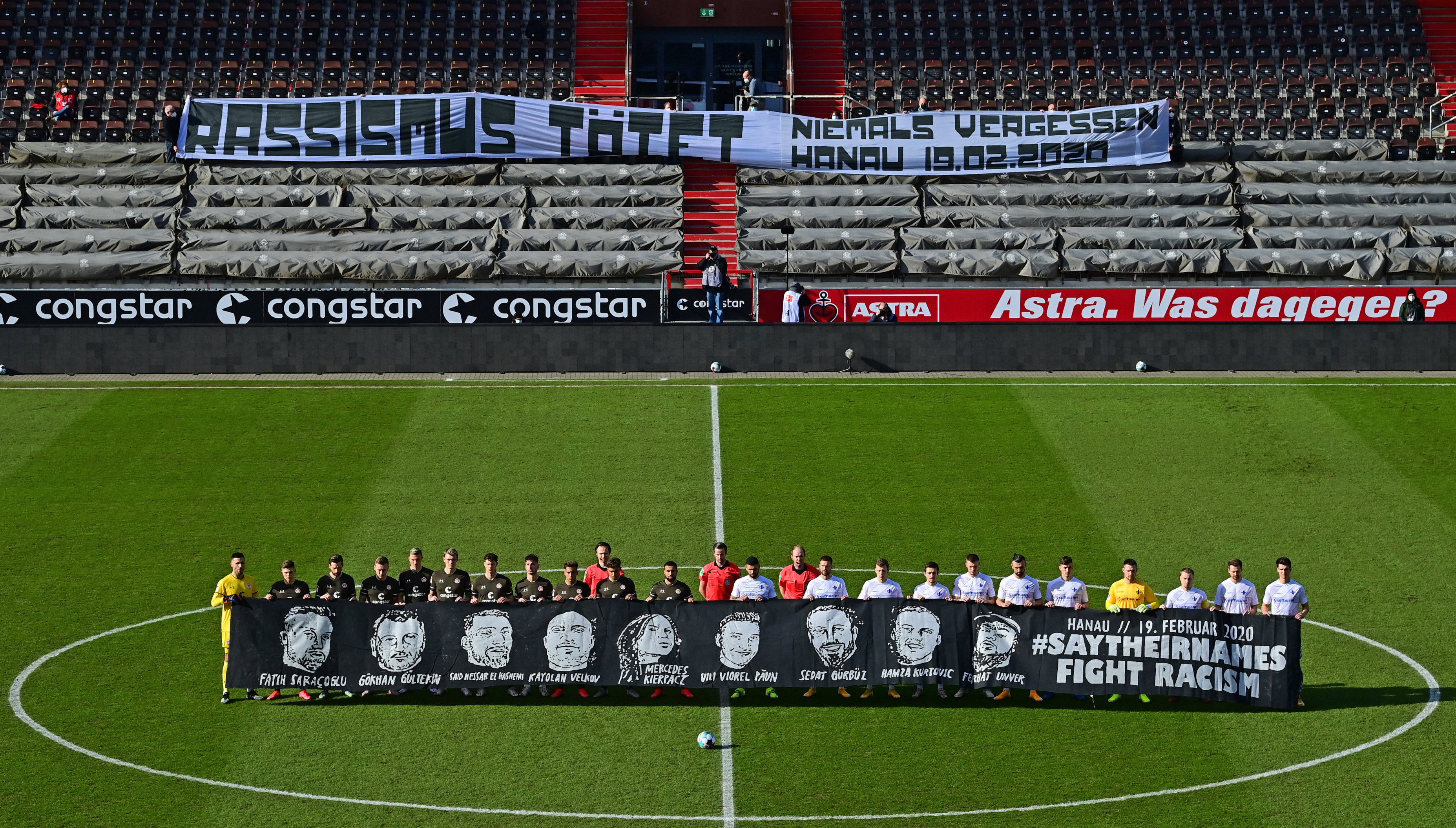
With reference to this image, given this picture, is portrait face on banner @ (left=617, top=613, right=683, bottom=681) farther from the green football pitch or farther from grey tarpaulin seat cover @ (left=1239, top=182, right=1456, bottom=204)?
grey tarpaulin seat cover @ (left=1239, top=182, right=1456, bottom=204)

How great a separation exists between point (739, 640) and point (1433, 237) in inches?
1093

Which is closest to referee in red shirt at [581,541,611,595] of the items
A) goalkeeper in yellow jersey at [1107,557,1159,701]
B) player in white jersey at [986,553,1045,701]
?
player in white jersey at [986,553,1045,701]

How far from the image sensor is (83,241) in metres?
39.2

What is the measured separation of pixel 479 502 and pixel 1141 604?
11523mm

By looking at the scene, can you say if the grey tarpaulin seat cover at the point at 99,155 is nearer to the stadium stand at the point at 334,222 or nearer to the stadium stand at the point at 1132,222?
the stadium stand at the point at 334,222

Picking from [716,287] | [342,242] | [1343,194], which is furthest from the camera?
[1343,194]

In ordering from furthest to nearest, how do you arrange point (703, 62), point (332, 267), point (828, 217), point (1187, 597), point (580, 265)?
point (703, 62), point (828, 217), point (580, 265), point (332, 267), point (1187, 597)

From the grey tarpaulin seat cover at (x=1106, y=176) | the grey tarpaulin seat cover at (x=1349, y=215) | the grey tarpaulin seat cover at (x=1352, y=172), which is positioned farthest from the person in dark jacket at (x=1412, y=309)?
the grey tarpaulin seat cover at (x=1106, y=176)

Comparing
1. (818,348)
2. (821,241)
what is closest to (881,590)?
(818,348)

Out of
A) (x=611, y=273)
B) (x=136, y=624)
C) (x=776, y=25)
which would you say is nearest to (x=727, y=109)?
(x=776, y=25)

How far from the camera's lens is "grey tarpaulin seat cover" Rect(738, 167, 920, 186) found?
1677 inches

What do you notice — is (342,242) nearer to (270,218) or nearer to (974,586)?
(270,218)

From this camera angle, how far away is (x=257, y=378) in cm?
3350

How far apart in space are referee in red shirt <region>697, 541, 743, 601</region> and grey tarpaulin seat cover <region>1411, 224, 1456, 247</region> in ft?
86.0
